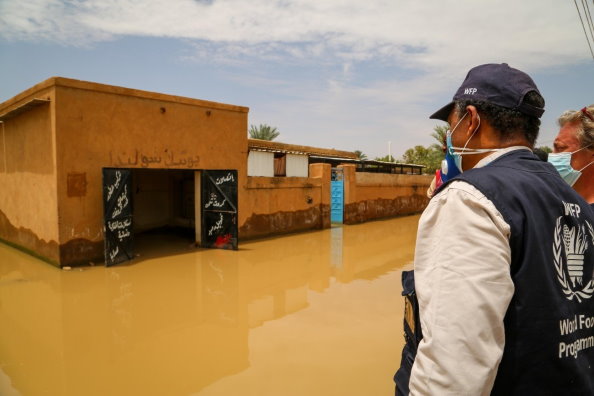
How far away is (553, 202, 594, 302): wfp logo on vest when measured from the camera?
1.05m

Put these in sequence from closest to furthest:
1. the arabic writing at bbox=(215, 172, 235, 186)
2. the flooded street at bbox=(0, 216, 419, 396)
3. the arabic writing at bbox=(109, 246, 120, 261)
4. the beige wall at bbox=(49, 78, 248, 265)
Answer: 1. the flooded street at bbox=(0, 216, 419, 396)
2. the beige wall at bbox=(49, 78, 248, 265)
3. the arabic writing at bbox=(109, 246, 120, 261)
4. the arabic writing at bbox=(215, 172, 235, 186)

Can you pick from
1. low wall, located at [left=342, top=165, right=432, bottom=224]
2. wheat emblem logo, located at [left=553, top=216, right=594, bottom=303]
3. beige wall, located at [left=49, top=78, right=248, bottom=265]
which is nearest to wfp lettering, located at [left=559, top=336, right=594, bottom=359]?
wheat emblem logo, located at [left=553, top=216, right=594, bottom=303]

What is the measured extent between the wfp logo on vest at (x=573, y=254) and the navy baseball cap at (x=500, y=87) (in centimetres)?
34

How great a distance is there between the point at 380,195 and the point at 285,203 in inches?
245

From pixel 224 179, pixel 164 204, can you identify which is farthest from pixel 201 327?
pixel 164 204

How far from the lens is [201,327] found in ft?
15.4

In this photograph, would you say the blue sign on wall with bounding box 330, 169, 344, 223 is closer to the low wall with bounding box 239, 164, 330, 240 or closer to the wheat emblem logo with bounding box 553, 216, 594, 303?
the low wall with bounding box 239, 164, 330, 240

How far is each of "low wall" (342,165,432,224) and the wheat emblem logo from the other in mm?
13412

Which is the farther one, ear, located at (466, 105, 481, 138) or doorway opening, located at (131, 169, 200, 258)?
doorway opening, located at (131, 169, 200, 258)

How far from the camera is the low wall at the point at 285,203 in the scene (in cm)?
1092

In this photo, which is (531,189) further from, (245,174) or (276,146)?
(276,146)

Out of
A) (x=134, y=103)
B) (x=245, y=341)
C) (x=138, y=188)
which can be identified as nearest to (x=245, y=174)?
(x=134, y=103)

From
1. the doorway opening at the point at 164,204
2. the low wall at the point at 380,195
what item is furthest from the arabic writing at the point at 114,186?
the low wall at the point at 380,195

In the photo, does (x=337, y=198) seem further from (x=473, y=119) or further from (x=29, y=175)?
(x=473, y=119)
